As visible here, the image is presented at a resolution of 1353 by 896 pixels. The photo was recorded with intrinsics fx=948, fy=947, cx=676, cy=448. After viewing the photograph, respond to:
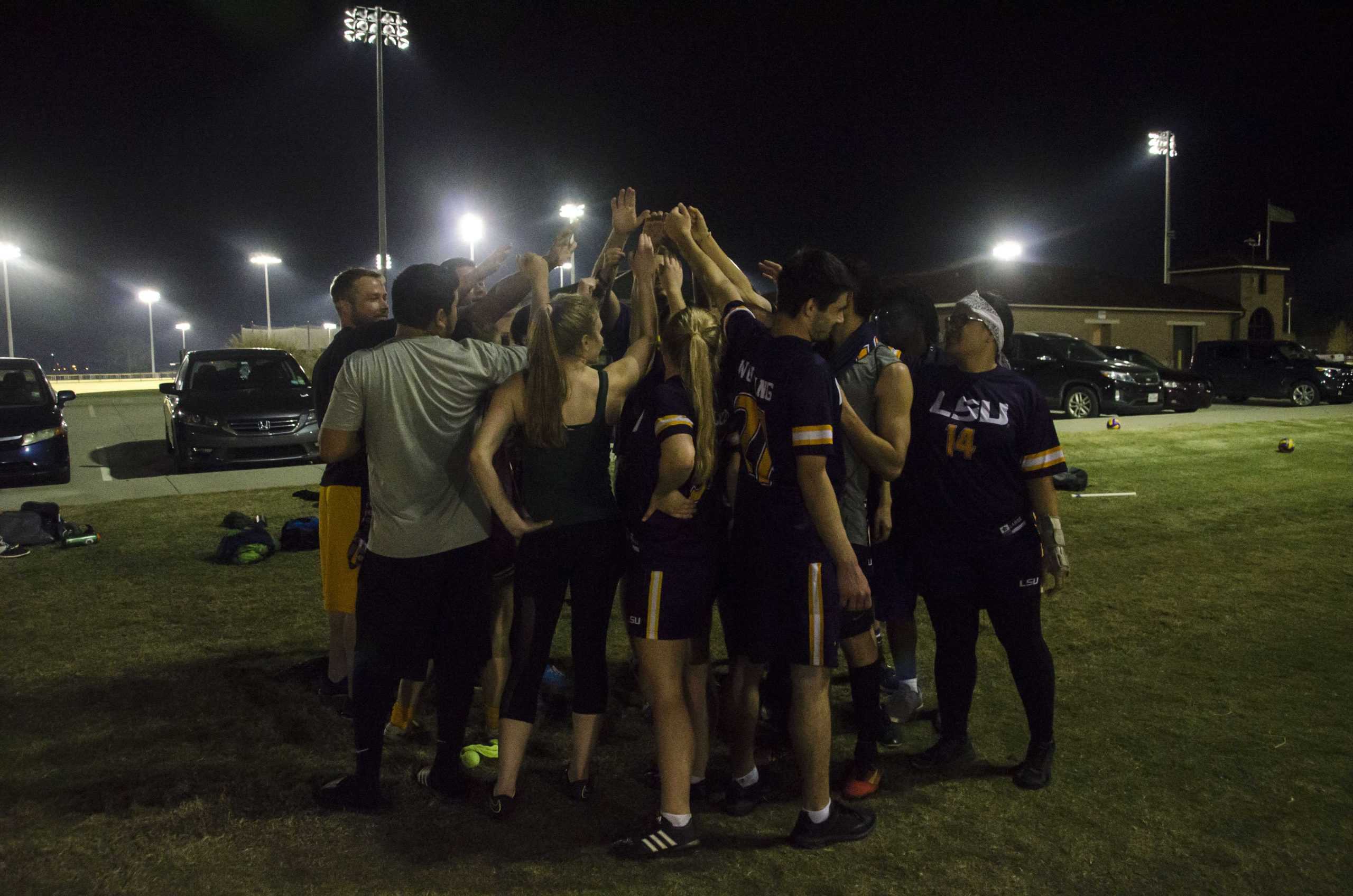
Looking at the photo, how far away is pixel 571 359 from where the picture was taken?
3.22 m

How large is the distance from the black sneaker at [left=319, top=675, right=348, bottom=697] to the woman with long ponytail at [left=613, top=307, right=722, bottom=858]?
73.8 inches

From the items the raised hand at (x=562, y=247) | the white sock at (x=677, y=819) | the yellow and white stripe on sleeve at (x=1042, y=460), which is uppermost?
the raised hand at (x=562, y=247)

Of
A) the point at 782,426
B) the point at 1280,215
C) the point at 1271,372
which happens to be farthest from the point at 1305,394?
the point at 1280,215

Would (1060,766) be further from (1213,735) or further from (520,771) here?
(520,771)

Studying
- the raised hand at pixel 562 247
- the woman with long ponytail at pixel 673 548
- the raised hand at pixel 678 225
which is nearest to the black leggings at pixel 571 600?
the woman with long ponytail at pixel 673 548

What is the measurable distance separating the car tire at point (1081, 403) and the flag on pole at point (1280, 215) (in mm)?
40563

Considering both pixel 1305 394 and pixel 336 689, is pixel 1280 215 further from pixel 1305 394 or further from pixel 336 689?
pixel 336 689

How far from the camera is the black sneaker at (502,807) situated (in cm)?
329

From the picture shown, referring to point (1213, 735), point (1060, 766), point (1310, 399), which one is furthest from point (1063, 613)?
point (1310, 399)

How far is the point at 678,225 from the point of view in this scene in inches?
147

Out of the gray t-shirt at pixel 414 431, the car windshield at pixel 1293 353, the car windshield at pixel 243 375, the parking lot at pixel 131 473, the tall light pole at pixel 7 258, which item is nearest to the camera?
the gray t-shirt at pixel 414 431

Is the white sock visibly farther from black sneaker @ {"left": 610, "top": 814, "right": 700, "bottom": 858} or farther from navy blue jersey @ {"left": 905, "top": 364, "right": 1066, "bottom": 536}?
navy blue jersey @ {"left": 905, "top": 364, "right": 1066, "bottom": 536}

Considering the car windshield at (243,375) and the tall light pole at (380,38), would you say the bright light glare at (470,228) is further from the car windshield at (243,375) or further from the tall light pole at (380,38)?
the car windshield at (243,375)

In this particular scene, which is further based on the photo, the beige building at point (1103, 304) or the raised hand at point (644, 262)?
the beige building at point (1103, 304)
